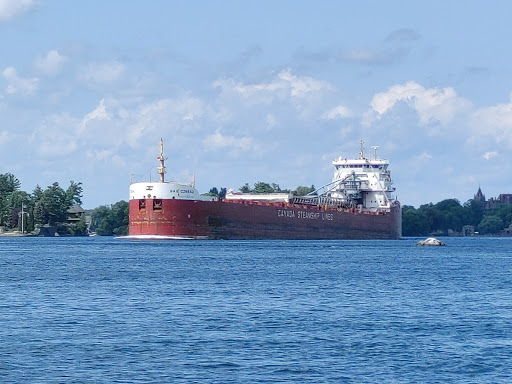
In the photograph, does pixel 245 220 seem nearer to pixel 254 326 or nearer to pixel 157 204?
pixel 157 204

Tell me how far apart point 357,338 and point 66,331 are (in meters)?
8.77

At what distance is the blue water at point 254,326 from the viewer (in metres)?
25.5

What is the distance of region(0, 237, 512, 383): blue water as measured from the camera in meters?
25.5

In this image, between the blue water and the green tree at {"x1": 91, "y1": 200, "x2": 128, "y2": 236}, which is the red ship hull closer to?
the blue water

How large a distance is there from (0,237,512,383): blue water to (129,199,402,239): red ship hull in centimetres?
4415

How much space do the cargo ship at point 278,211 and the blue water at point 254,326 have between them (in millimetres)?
44301

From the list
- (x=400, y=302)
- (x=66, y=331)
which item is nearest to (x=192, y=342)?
(x=66, y=331)

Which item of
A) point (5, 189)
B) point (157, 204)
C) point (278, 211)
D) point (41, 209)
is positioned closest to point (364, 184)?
point (278, 211)

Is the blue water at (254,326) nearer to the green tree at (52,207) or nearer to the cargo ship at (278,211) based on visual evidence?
the cargo ship at (278,211)

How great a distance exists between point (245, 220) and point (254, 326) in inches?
2914

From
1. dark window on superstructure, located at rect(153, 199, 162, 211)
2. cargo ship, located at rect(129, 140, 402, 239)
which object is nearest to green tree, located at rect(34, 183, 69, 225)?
cargo ship, located at rect(129, 140, 402, 239)

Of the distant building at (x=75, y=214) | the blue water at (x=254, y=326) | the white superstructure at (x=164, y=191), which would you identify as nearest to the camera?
the blue water at (x=254, y=326)

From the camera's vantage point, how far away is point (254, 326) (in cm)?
3244

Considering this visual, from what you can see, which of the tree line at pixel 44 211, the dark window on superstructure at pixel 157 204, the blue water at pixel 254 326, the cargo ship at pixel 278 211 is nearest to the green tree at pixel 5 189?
the tree line at pixel 44 211
